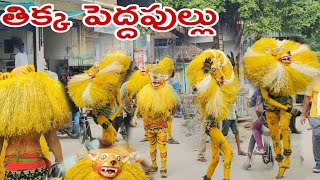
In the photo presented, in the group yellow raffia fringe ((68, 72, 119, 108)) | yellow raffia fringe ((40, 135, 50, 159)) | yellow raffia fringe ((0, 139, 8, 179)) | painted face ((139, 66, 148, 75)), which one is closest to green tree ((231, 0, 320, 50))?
painted face ((139, 66, 148, 75))

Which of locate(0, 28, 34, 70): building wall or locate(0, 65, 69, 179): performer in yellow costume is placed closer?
locate(0, 65, 69, 179): performer in yellow costume

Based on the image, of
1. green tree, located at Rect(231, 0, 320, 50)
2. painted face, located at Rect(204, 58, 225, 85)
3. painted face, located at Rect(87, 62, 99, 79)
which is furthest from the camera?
green tree, located at Rect(231, 0, 320, 50)

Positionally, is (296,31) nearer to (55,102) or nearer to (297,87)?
(297,87)

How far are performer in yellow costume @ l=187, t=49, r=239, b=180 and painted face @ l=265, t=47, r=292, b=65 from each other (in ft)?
2.55

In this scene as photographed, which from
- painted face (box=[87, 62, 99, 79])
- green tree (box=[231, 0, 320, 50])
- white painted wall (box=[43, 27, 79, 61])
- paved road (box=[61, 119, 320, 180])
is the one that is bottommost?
paved road (box=[61, 119, 320, 180])

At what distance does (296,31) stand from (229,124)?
4799 millimetres

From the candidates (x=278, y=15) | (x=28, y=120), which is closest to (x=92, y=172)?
(x=28, y=120)

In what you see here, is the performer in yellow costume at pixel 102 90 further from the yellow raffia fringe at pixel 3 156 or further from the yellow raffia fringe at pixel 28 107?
the yellow raffia fringe at pixel 28 107

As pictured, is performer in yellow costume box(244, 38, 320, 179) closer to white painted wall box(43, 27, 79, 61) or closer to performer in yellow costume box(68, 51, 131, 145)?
performer in yellow costume box(68, 51, 131, 145)

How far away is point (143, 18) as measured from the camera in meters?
9.53

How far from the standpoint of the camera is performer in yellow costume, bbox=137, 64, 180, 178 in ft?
20.8

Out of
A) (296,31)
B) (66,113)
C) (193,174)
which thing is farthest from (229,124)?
(296,31)

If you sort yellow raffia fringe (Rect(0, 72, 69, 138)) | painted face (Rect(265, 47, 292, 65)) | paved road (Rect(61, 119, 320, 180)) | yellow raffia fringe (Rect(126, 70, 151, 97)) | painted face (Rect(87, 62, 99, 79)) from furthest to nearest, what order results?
yellow raffia fringe (Rect(126, 70, 151, 97)), painted face (Rect(87, 62, 99, 79)), paved road (Rect(61, 119, 320, 180)), painted face (Rect(265, 47, 292, 65)), yellow raffia fringe (Rect(0, 72, 69, 138))

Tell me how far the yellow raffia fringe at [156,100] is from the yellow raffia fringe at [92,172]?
3096 millimetres
